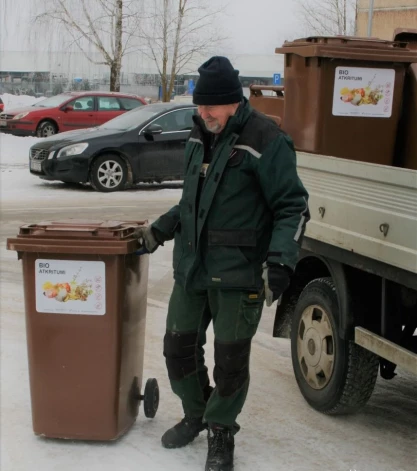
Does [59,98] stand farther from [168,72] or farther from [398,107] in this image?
[398,107]

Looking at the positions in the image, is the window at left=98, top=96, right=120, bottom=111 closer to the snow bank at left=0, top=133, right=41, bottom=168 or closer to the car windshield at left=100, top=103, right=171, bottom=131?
the snow bank at left=0, top=133, right=41, bottom=168

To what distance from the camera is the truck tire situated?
448cm

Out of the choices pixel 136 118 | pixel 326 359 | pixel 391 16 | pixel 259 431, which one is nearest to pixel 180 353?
pixel 259 431

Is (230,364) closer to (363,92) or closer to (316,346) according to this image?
(316,346)

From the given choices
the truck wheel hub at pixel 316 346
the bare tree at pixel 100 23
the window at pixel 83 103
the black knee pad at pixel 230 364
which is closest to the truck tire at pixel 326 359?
the truck wheel hub at pixel 316 346

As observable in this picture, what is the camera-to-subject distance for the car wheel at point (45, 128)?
23.2 meters

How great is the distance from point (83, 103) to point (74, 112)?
13.0 inches

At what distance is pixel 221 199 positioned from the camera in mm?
3824

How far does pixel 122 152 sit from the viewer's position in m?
13.9

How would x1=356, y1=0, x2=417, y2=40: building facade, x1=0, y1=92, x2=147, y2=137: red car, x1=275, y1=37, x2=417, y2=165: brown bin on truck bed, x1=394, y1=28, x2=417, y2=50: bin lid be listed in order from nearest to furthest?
x1=275, y1=37, x2=417, y2=165: brown bin on truck bed < x1=394, y1=28, x2=417, y2=50: bin lid < x1=356, y1=0, x2=417, y2=40: building facade < x1=0, y1=92, x2=147, y2=137: red car

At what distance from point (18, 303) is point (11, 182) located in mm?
8396

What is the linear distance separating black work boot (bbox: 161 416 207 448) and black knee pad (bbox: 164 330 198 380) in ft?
0.88

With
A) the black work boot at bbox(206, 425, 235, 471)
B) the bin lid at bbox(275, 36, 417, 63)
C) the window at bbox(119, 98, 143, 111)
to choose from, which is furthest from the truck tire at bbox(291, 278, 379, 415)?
the window at bbox(119, 98, 143, 111)

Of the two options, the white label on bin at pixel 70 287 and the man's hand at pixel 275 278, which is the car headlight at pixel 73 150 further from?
the man's hand at pixel 275 278
